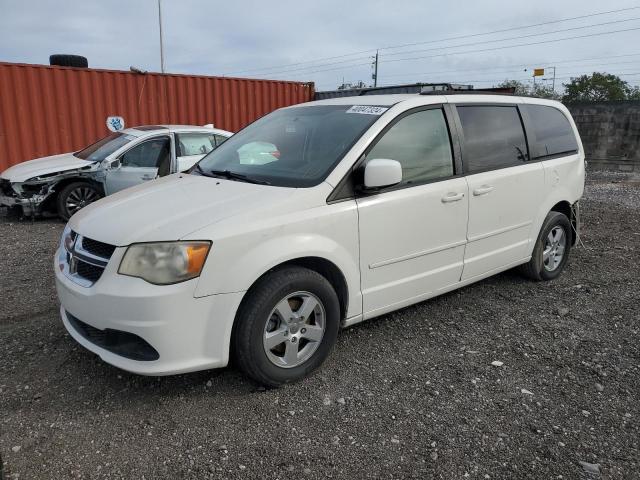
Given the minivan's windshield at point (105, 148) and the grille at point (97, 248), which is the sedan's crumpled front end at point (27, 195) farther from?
the grille at point (97, 248)

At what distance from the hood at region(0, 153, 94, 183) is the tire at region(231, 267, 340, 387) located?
583 cm

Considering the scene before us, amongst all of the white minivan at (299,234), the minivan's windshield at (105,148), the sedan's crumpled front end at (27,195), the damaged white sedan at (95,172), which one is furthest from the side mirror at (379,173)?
the sedan's crumpled front end at (27,195)

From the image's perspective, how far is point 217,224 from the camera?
8.77ft

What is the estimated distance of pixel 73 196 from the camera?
762 centimetres

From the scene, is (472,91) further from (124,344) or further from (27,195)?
(27,195)

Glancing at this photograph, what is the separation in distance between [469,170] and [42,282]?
3.99 m

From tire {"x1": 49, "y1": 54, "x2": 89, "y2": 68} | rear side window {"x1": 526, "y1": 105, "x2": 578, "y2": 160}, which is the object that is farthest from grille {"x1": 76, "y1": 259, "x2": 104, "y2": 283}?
tire {"x1": 49, "y1": 54, "x2": 89, "y2": 68}

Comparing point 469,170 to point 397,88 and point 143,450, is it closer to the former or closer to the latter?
point 397,88

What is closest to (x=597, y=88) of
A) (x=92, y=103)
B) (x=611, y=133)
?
(x=611, y=133)

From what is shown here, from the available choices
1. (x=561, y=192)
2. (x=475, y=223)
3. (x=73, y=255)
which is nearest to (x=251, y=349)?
(x=73, y=255)

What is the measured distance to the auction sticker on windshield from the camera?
3463 millimetres

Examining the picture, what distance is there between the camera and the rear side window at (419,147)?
11.2ft

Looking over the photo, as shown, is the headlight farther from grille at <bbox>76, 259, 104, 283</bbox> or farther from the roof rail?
the roof rail

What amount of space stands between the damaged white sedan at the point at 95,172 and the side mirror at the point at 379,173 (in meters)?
5.19
